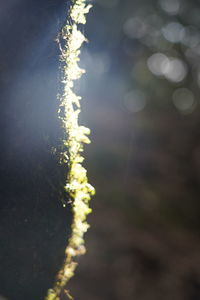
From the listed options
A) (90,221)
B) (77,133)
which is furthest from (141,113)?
(77,133)

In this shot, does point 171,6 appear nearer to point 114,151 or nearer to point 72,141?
point 114,151

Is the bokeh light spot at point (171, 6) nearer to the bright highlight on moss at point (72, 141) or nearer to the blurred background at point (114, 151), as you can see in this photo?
the blurred background at point (114, 151)

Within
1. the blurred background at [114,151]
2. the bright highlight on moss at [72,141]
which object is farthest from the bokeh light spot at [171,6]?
the bright highlight on moss at [72,141]

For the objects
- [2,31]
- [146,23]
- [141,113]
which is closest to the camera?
[2,31]

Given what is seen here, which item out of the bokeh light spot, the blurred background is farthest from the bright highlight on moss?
the bokeh light spot

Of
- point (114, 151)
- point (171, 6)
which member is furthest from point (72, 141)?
point (171, 6)

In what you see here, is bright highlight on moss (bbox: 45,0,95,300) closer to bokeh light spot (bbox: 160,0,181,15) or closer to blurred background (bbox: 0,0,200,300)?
blurred background (bbox: 0,0,200,300)

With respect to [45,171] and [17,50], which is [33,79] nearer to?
[17,50]
